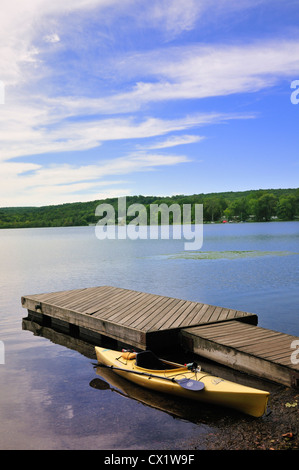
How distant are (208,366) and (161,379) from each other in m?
1.79

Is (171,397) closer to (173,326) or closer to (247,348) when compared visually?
(247,348)

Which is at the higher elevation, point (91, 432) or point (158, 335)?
point (158, 335)

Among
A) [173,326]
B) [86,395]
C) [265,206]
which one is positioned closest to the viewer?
[86,395]

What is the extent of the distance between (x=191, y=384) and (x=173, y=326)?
2583mm

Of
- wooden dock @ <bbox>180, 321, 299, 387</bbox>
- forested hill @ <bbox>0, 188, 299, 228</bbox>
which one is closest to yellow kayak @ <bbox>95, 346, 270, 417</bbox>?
wooden dock @ <bbox>180, 321, 299, 387</bbox>

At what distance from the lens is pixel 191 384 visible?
719cm

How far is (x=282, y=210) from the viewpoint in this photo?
458ft

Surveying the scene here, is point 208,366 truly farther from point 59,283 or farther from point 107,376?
point 59,283

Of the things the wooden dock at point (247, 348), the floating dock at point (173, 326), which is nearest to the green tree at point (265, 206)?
the floating dock at point (173, 326)

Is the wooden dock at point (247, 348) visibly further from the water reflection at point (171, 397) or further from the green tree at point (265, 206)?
the green tree at point (265, 206)

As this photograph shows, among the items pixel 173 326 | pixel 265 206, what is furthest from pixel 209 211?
pixel 173 326

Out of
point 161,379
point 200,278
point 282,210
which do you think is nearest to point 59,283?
point 200,278

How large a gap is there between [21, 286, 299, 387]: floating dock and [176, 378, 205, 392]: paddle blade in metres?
1.13

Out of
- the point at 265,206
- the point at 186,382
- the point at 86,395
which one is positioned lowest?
the point at 86,395
